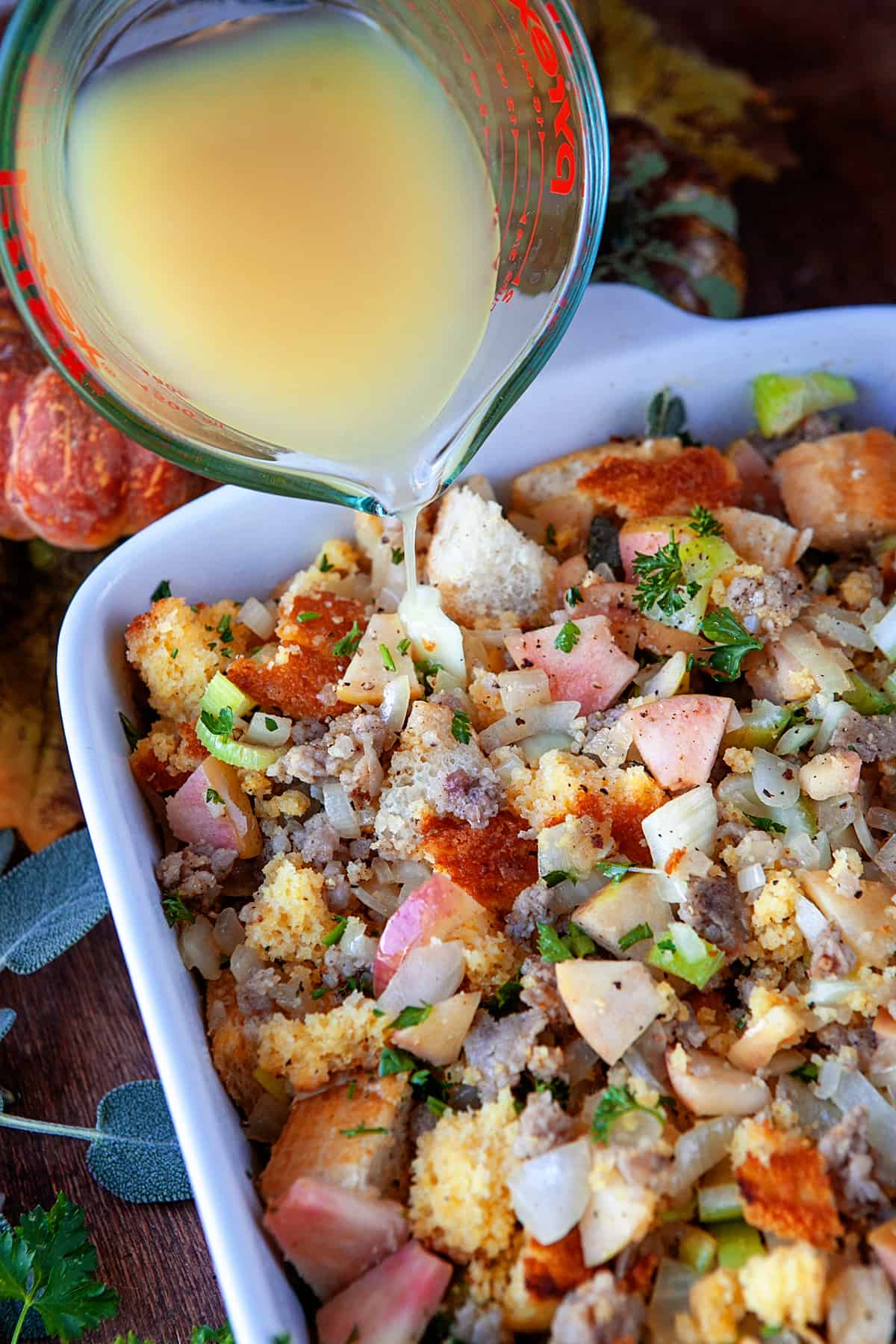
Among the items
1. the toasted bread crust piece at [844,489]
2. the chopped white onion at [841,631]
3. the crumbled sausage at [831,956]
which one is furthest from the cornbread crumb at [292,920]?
the toasted bread crust piece at [844,489]

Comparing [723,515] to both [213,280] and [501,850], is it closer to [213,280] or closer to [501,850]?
[501,850]

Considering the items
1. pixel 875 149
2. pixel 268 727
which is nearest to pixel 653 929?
pixel 268 727

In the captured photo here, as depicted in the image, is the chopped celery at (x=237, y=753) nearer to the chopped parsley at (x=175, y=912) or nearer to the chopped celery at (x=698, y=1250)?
the chopped parsley at (x=175, y=912)

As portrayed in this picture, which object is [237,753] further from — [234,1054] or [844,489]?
[844,489]

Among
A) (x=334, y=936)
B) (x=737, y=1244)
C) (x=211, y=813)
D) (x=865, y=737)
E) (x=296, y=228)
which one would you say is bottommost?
(x=737, y=1244)

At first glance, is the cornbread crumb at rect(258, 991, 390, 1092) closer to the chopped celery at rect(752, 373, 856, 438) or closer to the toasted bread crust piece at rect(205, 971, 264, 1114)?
the toasted bread crust piece at rect(205, 971, 264, 1114)

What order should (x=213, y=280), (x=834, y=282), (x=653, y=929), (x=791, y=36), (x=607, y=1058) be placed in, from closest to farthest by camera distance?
(x=607, y=1058), (x=653, y=929), (x=213, y=280), (x=834, y=282), (x=791, y=36)

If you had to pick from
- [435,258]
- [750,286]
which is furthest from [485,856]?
[750,286]
